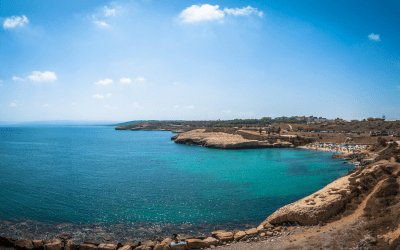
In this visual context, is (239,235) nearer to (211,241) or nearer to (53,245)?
(211,241)

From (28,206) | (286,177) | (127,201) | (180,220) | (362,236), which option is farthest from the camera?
(286,177)

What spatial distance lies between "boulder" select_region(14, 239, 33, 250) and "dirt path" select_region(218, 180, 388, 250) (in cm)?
1032

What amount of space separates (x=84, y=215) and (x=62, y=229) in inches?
85.4

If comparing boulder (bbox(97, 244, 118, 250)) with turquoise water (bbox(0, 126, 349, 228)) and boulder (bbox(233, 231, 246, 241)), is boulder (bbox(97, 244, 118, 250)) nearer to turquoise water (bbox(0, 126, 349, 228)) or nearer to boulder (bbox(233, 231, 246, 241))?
turquoise water (bbox(0, 126, 349, 228))

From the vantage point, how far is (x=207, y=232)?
13.9 meters

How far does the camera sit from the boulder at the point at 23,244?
→ 12.0 m

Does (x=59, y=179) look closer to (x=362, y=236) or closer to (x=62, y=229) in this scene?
(x=62, y=229)

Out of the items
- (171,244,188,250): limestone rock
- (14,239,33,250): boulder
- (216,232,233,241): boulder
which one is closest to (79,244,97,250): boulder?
(14,239,33,250): boulder

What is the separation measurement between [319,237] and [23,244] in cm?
1555

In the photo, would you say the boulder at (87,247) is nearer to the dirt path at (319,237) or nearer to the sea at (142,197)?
the sea at (142,197)

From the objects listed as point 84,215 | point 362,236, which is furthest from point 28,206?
point 362,236

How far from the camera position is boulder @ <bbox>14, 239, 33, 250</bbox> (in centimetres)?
1202

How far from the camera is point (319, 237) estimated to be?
11125 millimetres

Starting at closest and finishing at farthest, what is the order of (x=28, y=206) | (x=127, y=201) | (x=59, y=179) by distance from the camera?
(x=28, y=206)
(x=127, y=201)
(x=59, y=179)
